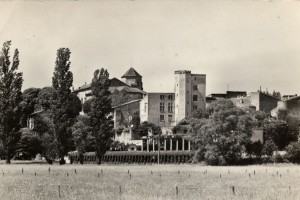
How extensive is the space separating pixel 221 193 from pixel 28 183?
10892 millimetres

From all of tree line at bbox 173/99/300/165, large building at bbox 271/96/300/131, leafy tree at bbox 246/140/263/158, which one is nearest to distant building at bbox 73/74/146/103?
large building at bbox 271/96/300/131

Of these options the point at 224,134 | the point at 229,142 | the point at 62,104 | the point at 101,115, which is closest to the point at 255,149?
the point at 224,134

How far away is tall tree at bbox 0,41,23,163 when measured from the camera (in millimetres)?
52938

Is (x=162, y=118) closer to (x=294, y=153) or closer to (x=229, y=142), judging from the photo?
(x=229, y=142)

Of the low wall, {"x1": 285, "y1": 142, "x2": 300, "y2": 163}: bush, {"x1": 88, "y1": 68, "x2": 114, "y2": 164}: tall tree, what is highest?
{"x1": 88, "y1": 68, "x2": 114, "y2": 164}: tall tree

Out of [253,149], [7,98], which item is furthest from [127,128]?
[7,98]

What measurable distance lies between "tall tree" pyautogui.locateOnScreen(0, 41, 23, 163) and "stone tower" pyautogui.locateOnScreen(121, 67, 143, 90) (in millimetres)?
84232

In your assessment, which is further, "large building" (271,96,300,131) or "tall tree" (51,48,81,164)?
"large building" (271,96,300,131)

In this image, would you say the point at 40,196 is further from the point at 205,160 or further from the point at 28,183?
the point at 205,160

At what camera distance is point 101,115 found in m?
61.5

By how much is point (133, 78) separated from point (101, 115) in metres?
80.8

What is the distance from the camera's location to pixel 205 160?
63188 mm

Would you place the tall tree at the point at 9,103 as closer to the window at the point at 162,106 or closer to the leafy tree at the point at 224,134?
the leafy tree at the point at 224,134

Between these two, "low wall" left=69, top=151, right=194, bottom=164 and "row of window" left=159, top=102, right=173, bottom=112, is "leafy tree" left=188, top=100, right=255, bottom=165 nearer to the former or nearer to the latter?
"low wall" left=69, top=151, right=194, bottom=164
